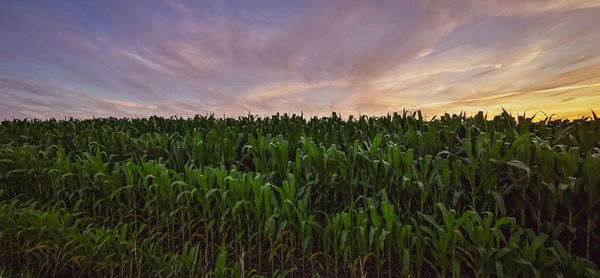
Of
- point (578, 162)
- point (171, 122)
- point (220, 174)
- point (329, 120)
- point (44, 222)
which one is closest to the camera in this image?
point (578, 162)

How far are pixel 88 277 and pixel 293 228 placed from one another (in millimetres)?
2308

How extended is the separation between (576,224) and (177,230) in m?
4.10

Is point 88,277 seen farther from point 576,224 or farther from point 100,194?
point 576,224

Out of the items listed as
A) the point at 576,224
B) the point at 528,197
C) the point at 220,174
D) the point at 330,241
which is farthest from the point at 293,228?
the point at 576,224

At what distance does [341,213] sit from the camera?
2.81 meters

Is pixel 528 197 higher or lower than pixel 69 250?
higher

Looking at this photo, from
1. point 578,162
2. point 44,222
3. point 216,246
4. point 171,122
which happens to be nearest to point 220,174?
point 216,246

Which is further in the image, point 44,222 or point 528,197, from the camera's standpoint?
point 44,222

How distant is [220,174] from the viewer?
3240 mm

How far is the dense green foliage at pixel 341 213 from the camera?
2.56 metres

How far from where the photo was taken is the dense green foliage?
2557 millimetres

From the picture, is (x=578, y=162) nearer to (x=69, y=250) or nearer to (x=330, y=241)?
(x=330, y=241)

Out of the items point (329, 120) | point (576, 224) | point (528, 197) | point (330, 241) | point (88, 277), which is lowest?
point (88, 277)

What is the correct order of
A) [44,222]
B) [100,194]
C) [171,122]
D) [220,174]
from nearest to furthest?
[220,174]
[44,222]
[100,194]
[171,122]
